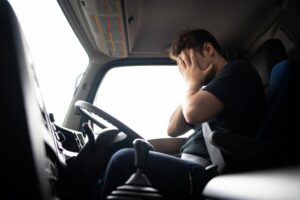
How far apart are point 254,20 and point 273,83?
0.96 meters

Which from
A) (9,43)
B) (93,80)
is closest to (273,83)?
(9,43)

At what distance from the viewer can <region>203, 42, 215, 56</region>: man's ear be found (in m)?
1.54

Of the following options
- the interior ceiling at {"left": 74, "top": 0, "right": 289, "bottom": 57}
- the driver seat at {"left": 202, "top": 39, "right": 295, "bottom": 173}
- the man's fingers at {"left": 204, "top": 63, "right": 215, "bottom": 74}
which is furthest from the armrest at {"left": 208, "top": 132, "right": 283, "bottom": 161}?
the interior ceiling at {"left": 74, "top": 0, "right": 289, "bottom": 57}

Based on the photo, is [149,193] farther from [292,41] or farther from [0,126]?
[292,41]

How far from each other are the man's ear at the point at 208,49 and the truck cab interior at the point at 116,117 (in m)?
0.25

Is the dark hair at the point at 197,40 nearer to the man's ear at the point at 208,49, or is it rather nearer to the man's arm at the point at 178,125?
the man's ear at the point at 208,49

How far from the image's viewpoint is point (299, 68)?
106 centimetres

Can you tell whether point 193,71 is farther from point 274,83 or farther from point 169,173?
point 169,173

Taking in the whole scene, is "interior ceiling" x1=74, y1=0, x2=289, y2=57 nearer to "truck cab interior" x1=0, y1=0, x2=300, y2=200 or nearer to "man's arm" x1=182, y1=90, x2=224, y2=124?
"truck cab interior" x1=0, y1=0, x2=300, y2=200

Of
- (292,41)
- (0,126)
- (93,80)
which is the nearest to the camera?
(0,126)

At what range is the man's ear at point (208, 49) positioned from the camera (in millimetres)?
1539

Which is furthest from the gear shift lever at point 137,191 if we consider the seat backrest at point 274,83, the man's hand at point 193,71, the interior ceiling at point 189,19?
the interior ceiling at point 189,19

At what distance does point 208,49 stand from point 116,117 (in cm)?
74

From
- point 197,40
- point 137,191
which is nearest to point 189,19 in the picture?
point 197,40
